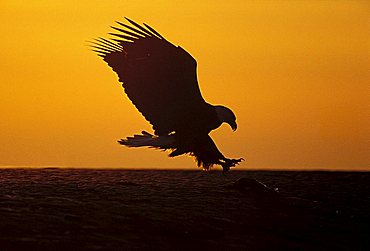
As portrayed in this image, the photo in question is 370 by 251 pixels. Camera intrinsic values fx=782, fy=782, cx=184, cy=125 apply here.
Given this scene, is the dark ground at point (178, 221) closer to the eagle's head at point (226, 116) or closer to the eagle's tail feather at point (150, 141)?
the eagle's tail feather at point (150, 141)

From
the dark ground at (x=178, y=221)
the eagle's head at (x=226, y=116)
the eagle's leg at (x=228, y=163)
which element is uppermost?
the eagle's head at (x=226, y=116)

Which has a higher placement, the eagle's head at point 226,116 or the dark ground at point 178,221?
the eagle's head at point 226,116

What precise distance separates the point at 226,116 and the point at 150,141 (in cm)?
214

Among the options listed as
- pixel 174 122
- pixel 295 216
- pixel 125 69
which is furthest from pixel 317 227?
pixel 125 69

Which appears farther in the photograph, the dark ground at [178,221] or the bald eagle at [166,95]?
the bald eagle at [166,95]

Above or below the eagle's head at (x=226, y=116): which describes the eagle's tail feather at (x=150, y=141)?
below

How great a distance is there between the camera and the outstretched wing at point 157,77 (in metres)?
19.1

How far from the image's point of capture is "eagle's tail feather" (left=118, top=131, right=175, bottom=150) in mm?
20781

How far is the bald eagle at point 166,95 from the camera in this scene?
754 inches

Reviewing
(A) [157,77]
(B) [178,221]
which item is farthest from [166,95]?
(B) [178,221]

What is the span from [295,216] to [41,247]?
8.18 m

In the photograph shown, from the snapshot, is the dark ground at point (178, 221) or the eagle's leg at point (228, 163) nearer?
the dark ground at point (178, 221)

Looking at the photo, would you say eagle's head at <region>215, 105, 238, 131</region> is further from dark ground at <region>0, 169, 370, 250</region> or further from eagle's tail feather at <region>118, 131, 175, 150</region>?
dark ground at <region>0, 169, 370, 250</region>

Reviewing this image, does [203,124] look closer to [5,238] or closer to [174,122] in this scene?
[174,122]
